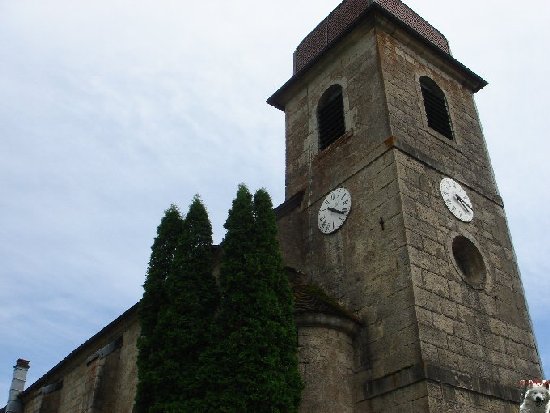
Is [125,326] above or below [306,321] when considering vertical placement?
above

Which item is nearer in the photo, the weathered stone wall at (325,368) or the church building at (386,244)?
the weathered stone wall at (325,368)

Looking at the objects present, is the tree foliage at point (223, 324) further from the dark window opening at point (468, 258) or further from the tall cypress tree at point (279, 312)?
the dark window opening at point (468, 258)

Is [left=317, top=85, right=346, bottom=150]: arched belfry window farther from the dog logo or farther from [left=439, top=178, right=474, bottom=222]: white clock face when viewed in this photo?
the dog logo

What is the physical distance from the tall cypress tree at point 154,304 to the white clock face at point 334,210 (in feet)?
10.9

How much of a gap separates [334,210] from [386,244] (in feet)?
6.62

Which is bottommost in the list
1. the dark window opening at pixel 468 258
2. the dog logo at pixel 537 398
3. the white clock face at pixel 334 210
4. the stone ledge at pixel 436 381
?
the dog logo at pixel 537 398

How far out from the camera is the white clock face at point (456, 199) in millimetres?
13195

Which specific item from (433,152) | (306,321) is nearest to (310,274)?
(306,321)

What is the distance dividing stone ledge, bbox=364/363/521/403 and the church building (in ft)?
0.09

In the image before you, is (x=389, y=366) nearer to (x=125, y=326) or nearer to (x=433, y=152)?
(x=433, y=152)

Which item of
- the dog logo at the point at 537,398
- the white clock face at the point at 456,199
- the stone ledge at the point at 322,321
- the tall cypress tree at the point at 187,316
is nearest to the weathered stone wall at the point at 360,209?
the stone ledge at the point at 322,321

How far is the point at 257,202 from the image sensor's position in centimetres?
1169

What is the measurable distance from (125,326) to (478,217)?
9175 millimetres

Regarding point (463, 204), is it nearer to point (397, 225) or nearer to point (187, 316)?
point (397, 225)
